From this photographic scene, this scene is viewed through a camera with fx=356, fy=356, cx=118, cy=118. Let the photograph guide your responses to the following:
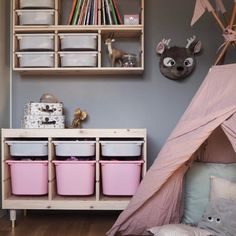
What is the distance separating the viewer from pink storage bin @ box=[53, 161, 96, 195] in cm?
262

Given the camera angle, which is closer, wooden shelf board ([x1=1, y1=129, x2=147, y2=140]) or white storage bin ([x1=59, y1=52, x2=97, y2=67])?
wooden shelf board ([x1=1, y1=129, x2=147, y2=140])

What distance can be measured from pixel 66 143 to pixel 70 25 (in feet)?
3.05

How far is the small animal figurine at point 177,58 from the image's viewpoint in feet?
9.65

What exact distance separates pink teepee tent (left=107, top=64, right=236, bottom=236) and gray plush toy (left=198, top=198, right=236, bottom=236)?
0.23 metres

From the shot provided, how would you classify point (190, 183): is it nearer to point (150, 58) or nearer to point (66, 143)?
point (66, 143)

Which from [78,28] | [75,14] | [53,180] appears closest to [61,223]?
[53,180]

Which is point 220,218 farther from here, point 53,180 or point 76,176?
point 53,180

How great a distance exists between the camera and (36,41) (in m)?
2.82

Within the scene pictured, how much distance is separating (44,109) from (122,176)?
804 millimetres

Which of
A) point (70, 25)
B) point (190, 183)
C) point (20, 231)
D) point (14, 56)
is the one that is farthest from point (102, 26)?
point (20, 231)

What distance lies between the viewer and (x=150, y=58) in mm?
3031

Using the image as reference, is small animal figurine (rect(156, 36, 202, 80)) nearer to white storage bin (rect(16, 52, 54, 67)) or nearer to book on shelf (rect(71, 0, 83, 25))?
book on shelf (rect(71, 0, 83, 25))

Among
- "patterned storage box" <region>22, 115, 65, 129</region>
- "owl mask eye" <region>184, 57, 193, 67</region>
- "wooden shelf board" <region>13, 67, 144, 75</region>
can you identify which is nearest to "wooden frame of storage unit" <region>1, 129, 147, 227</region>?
"patterned storage box" <region>22, 115, 65, 129</region>

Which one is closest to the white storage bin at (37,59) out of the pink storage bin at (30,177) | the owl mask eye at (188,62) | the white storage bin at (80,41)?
the white storage bin at (80,41)
